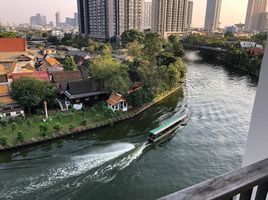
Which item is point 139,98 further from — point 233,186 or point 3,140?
point 233,186

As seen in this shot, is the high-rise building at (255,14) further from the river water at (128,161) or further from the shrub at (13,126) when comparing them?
the shrub at (13,126)

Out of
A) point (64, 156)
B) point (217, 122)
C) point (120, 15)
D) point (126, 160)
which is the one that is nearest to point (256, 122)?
point (126, 160)

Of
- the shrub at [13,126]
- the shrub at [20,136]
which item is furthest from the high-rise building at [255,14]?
the shrub at [20,136]

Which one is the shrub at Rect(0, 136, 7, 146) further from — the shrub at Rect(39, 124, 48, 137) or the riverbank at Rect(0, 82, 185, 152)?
the shrub at Rect(39, 124, 48, 137)

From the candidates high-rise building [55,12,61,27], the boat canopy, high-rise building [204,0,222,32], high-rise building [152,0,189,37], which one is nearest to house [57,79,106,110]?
the boat canopy

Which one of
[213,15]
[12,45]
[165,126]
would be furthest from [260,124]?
[213,15]

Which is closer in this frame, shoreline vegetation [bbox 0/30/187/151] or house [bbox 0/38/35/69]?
shoreline vegetation [bbox 0/30/187/151]
